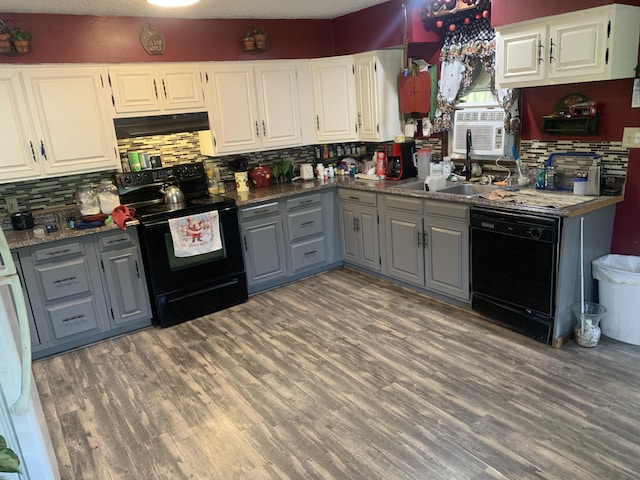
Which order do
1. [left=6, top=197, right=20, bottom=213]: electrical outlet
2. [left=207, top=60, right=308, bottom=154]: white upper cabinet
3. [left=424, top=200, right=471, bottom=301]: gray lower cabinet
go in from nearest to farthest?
[left=424, top=200, right=471, bottom=301]: gray lower cabinet → [left=6, top=197, right=20, bottom=213]: electrical outlet → [left=207, top=60, right=308, bottom=154]: white upper cabinet

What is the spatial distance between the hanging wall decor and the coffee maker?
2163mm

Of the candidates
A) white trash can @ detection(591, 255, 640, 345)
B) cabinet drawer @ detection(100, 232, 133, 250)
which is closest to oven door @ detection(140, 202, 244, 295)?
cabinet drawer @ detection(100, 232, 133, 250)

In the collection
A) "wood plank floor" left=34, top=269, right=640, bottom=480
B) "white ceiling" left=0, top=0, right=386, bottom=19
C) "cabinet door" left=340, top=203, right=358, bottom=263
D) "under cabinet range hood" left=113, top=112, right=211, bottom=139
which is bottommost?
"wood plank floor" left=34, top=269, right=640, bottom=480

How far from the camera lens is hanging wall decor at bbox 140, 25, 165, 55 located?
3979mm

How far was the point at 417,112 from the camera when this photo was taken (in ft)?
14.8

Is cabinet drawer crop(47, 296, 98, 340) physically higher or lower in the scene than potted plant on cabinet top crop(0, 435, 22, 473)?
lower

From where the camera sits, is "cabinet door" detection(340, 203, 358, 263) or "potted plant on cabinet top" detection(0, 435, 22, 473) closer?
"potted plant on cabinet top" detection(0, 435, 22, 473)

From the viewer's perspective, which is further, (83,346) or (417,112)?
(417,112)

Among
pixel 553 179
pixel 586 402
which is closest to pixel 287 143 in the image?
pixel 553 179

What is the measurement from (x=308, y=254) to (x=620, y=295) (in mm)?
2622

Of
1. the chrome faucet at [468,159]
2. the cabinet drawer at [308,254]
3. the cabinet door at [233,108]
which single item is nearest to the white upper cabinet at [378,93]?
the chrome faucet at [468,159]

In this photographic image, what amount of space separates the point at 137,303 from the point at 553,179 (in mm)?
3303

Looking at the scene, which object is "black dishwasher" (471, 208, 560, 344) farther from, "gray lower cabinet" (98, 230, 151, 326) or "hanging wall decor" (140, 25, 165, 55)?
"hanging wall decor" (140, 25, 165, 55)

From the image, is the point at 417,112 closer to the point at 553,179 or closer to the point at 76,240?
the point at 553,179
